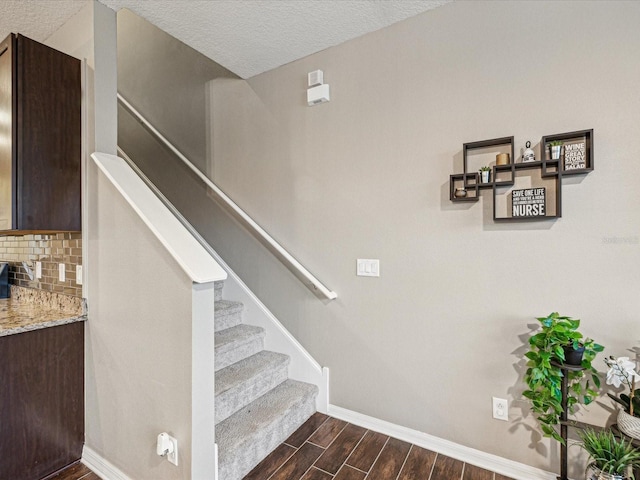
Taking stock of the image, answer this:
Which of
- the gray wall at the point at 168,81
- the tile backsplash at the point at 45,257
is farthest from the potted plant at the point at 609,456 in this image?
the gray wall at the point at 168,81

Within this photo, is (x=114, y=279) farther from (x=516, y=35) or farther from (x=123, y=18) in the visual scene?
(x=123, y=18)

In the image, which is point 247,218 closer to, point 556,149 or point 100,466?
point 100,466

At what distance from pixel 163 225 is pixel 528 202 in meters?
1.81

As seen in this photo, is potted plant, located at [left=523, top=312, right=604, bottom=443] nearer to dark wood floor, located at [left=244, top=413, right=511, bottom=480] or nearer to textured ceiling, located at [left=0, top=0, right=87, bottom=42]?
dark wood floor, located at [left=244, top=413, right=511, bottom=480]

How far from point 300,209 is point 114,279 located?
1.29 metres

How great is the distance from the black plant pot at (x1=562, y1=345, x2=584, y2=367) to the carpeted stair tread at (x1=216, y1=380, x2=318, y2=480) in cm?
156

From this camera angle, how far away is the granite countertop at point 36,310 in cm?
169

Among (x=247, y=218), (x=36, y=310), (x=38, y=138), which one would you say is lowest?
(x=36, y=310)

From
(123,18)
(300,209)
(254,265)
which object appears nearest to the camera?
(300,209)

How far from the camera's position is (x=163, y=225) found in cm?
156

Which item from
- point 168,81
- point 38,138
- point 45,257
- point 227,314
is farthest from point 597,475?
point 168,81

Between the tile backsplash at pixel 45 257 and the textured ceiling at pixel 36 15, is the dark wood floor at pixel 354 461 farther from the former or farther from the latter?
the textured ceiling at pixel 36 15

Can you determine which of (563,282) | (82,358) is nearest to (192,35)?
(82,358)

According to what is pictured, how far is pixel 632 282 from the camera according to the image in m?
1.53
